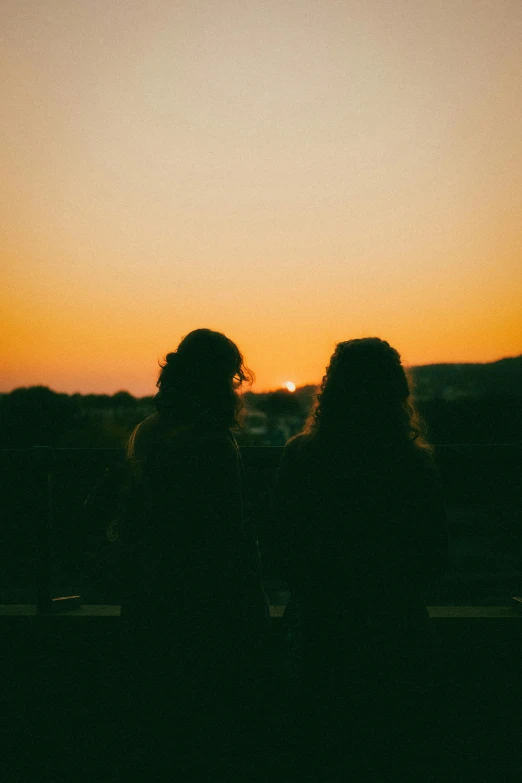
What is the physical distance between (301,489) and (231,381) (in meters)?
0.44

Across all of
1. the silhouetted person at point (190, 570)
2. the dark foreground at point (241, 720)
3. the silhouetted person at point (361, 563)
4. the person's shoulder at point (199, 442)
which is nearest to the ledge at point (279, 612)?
the dark foreground at point (241, 720)

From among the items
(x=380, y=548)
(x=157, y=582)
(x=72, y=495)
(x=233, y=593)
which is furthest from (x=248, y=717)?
(x=72, y=495)

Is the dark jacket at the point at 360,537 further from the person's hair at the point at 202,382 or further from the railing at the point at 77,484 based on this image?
the railing at the point at 77,484

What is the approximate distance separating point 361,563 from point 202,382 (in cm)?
69

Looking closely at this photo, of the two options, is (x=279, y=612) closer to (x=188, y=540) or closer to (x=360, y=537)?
(x=188, y=540)

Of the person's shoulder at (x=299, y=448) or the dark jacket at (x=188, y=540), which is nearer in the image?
the person's shoulder at (x=299, y=448)

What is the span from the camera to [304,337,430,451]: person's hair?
1.57 m

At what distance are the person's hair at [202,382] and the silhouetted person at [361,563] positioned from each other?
287mm

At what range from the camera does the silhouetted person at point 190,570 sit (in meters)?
1.71

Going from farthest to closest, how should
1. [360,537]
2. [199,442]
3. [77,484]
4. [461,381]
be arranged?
[461,381], [77,484], [199,442], [360,537]

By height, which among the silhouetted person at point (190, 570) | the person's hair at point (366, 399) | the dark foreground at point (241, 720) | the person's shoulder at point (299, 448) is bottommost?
the dark foreground at point (241, 720)

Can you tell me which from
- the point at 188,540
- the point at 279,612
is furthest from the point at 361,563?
the point at 279,612

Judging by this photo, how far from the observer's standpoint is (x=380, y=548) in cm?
153

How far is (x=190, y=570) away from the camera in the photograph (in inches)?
67.9
